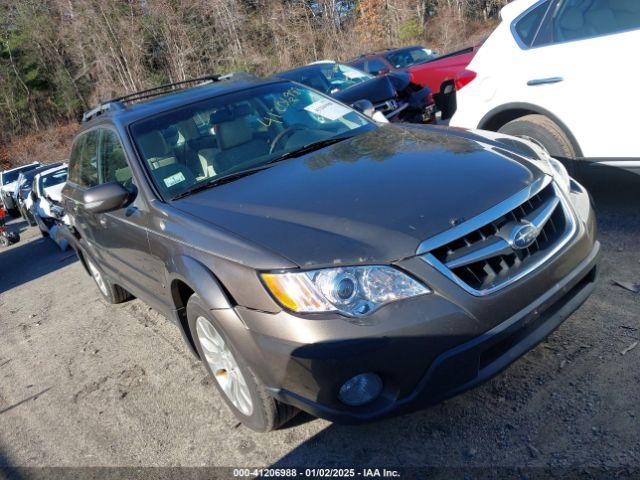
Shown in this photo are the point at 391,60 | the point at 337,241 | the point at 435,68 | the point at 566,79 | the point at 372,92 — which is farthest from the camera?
the point at 391,60

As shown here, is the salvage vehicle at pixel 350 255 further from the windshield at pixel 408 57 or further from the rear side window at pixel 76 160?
the windshield at pixel 408 57

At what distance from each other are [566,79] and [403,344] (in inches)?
117

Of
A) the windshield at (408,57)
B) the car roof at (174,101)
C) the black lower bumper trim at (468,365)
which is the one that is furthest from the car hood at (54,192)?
the black lower bumper trim at (468,365)

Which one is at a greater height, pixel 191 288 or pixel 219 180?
pixel 219 180

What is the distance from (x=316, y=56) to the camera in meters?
28.5

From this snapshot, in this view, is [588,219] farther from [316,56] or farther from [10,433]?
[316,56]

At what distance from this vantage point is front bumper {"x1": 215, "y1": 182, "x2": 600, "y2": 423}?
218 centimetres

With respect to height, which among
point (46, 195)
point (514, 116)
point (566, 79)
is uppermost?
point (566, 79)

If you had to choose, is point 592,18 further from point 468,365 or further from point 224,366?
point 224,366

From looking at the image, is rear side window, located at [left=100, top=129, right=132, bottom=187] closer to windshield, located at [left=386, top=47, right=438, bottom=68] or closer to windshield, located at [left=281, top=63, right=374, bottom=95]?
windshield, located at [left=281, top=63, right=374, bottom=95]

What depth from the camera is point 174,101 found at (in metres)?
3.90

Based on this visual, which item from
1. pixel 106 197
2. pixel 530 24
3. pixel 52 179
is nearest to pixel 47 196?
pixel 52 179

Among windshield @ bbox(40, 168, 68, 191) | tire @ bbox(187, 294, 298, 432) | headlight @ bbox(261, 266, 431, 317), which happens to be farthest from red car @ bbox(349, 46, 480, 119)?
windshield @ bbox(40, 168, 68, 191)

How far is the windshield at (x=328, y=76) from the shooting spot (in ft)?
29.5
